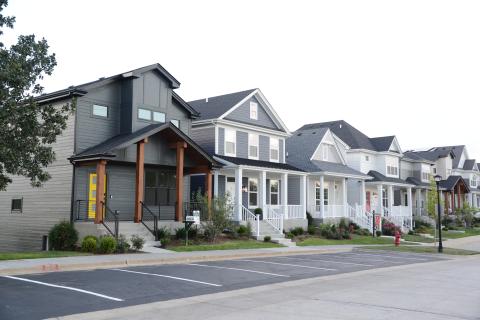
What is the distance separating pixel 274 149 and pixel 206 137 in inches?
243

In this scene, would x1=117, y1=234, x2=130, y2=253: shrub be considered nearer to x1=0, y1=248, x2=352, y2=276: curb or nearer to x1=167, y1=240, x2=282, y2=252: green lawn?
x1=167, y1=240, x2=282, y2=252: green lawn

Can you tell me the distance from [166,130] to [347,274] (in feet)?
39.6

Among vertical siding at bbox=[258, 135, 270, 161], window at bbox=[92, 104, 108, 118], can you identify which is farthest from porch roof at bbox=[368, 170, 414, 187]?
window at bbox=[92, 104, 108, 118]

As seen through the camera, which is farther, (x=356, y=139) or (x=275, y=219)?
(x=356, y=139)

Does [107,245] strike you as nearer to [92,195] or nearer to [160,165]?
[92,195]

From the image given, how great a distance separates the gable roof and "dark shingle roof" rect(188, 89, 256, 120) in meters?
16.9

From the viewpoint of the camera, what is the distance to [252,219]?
29.2m

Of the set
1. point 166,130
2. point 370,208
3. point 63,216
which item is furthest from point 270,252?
point 370,208

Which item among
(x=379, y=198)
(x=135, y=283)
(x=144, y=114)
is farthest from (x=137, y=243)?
(x=379, y=198)

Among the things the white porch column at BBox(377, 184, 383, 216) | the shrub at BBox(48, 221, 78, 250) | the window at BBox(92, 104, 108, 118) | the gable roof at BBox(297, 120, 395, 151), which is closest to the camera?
the shrub at BBox(48, 221, 78, 250)

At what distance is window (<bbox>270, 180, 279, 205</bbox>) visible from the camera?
3525cm

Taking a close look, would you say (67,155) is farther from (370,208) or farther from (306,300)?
(370,208)

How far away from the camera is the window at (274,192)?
35.2 m

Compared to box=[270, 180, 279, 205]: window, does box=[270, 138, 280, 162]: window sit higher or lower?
higher
